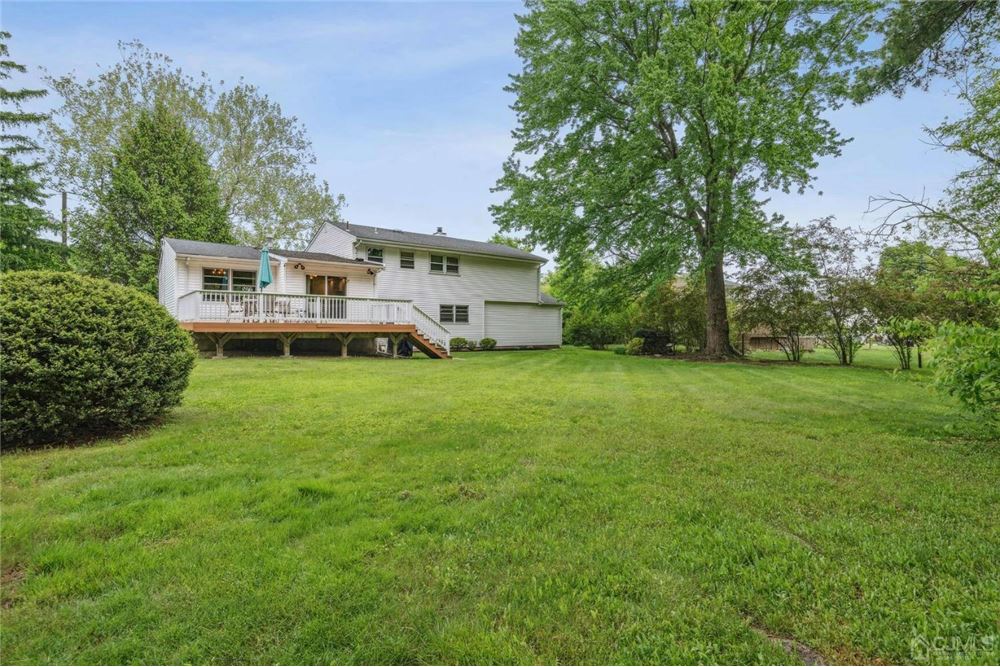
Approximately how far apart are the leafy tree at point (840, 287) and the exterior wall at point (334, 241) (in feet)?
57.7

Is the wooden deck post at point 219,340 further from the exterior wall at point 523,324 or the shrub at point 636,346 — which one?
the shrub at point 636,346

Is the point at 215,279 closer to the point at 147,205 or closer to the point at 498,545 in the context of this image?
the point at 147,205

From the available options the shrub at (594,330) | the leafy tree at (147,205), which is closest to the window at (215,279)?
the leafy tree at (147,205)

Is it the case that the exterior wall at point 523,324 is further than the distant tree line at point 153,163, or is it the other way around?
the distant tree line at point 153,163

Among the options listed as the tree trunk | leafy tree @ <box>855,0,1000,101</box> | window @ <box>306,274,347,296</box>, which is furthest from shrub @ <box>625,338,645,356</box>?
leafy tree @ <box>855,0,1000,101</box>

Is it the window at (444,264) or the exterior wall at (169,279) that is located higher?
the window at (444,264)

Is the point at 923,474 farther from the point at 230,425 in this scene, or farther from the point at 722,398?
the point at 230,425

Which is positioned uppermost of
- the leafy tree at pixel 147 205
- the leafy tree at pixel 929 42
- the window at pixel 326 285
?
the leafy tree at pixel 147 205

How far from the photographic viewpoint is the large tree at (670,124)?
528 inches

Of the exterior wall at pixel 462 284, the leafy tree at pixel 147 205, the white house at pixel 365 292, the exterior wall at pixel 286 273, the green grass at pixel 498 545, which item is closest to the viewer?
the green grass at pixel 498 545

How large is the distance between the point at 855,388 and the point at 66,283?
516 inches

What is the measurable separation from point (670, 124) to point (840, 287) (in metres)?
8.47

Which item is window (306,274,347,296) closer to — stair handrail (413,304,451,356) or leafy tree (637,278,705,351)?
stair handrail (413,304,451,356)

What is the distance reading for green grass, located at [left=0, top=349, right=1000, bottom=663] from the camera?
182 centimetres
